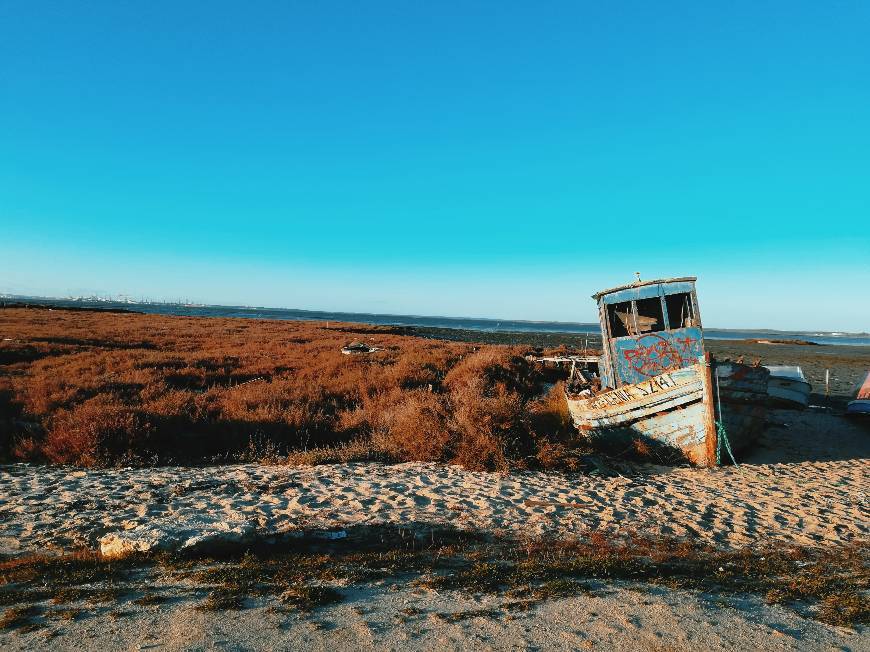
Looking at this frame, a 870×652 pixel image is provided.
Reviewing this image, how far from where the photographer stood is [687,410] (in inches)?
376

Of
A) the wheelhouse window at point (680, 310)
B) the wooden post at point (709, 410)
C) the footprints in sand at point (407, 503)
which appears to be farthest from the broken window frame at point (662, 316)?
the footprints in sand at point (407, 503)

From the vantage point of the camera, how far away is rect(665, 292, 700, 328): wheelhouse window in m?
10.9

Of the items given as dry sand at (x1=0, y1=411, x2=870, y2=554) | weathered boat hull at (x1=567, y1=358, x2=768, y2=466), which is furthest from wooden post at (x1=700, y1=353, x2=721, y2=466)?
dry sand at (x1=0, y1=411, x2=870, y2=554)

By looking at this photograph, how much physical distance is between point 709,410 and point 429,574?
712 cm

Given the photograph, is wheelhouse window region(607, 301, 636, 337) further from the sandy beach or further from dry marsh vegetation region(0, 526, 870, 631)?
dry marsh vegetation region(0, 526, 870, 631)

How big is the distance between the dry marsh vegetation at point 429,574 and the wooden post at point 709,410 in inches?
143

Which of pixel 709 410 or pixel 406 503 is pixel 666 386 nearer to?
pixel 709 410

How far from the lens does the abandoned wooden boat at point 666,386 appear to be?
9.39 m

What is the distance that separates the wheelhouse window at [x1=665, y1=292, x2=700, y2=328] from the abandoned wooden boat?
21mm

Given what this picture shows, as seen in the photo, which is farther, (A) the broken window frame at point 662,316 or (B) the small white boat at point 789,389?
(B) the small white boat at point 789,389

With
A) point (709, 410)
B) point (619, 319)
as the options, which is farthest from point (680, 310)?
point (709, 410)

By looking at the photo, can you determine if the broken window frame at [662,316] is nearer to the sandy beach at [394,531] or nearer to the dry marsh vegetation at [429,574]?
the sandy beach at [394,531]

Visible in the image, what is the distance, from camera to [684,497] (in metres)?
7.38

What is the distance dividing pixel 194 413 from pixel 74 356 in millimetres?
10574
